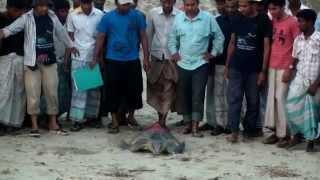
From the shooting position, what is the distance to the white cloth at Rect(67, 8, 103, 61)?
884 centimetres

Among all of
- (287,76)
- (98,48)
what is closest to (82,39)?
(98,48)

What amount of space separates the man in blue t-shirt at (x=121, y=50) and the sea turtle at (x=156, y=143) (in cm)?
103

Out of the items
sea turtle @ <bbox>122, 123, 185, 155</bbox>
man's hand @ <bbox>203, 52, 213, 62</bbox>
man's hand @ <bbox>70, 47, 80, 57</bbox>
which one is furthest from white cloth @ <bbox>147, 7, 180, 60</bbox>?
sea turtle @ <bbox>122, 123, 185, 155</bbox>

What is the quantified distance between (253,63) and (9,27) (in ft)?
9.52

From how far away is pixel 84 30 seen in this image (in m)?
8.84

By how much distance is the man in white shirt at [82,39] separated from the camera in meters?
8.84

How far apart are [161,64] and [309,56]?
6.50 ft

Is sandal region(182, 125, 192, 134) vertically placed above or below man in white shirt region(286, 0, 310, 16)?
below

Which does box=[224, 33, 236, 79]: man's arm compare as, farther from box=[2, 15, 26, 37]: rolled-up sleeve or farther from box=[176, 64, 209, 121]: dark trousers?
box=[2, 15, 26, 37]: rolled-up sleeve

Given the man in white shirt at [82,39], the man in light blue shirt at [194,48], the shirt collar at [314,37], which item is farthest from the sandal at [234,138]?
the man in white shirt at [82,39]

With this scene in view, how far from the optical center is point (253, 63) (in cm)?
822

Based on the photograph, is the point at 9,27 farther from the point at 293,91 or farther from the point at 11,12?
the point at 293,91

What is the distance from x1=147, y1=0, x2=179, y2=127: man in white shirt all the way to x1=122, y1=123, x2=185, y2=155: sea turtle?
0.89 meters

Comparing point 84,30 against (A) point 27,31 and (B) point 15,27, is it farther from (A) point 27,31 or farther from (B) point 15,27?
(B) point 15,27
